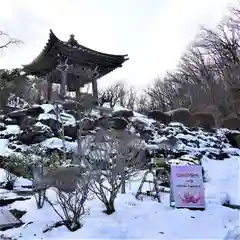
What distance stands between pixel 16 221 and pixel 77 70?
1297 centimetres

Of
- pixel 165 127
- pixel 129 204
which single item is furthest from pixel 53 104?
pixel 129 204

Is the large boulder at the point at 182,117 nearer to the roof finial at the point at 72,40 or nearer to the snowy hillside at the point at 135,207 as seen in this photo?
the snowy hillside at the point at 135,207

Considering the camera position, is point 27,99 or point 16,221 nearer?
point 16,221

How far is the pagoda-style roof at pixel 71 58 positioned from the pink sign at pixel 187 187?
1116 cm

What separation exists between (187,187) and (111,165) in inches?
61.4

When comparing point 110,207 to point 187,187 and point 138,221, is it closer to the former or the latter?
point 138,221

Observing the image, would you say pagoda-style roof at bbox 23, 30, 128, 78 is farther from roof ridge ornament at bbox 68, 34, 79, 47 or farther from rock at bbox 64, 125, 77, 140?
rock at bbox 64, 125, 77, 140

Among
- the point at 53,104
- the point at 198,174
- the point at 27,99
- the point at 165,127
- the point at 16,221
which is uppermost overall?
the point at 27,99

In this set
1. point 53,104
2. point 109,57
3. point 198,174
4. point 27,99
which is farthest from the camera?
point 27,99

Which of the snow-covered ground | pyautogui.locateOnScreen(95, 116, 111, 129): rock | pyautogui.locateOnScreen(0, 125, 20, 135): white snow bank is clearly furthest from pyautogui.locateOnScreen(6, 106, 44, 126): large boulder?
the snow-covered ground

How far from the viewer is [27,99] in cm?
2116

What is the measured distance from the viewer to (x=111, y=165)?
591cm

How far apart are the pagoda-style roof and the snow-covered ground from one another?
10.8m

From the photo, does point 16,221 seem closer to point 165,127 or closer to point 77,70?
point 165,127
